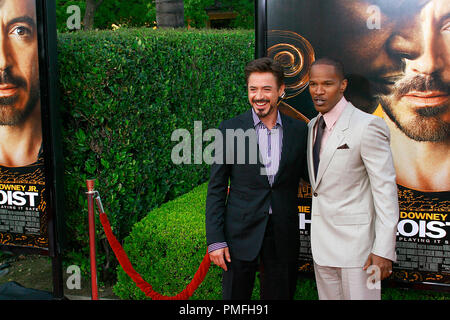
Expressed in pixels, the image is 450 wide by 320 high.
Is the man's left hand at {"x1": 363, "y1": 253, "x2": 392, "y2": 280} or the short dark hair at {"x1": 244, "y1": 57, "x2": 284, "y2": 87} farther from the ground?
Result: the short dark hair at {"x1": 244, "y1": 57, "x2": 284, "y2": 87}

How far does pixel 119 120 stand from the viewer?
16.8ft

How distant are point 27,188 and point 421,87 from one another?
385 centimetres

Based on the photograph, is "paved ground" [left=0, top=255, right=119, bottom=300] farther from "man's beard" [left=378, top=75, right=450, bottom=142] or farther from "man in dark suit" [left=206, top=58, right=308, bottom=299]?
"man's beard" [left=378, top=75, right=450, bottom=142]

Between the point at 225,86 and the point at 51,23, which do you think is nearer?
the point at 51,23

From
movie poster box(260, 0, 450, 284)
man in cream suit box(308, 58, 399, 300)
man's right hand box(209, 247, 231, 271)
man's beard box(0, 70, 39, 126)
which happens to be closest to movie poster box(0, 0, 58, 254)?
man's beard box(0, 70, 39, 126)

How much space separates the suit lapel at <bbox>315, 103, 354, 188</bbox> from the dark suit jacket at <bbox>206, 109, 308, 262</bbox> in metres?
0.26

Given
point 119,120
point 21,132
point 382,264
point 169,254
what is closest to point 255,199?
point 382,264

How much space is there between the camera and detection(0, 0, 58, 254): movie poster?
462cm

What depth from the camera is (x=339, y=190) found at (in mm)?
2842

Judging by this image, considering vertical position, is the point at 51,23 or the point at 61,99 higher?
the point at 51,23

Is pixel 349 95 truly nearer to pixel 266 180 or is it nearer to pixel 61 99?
pixel 266 180

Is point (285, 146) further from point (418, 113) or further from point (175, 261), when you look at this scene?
point (175, 261)

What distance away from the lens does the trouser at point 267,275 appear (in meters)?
3.13
